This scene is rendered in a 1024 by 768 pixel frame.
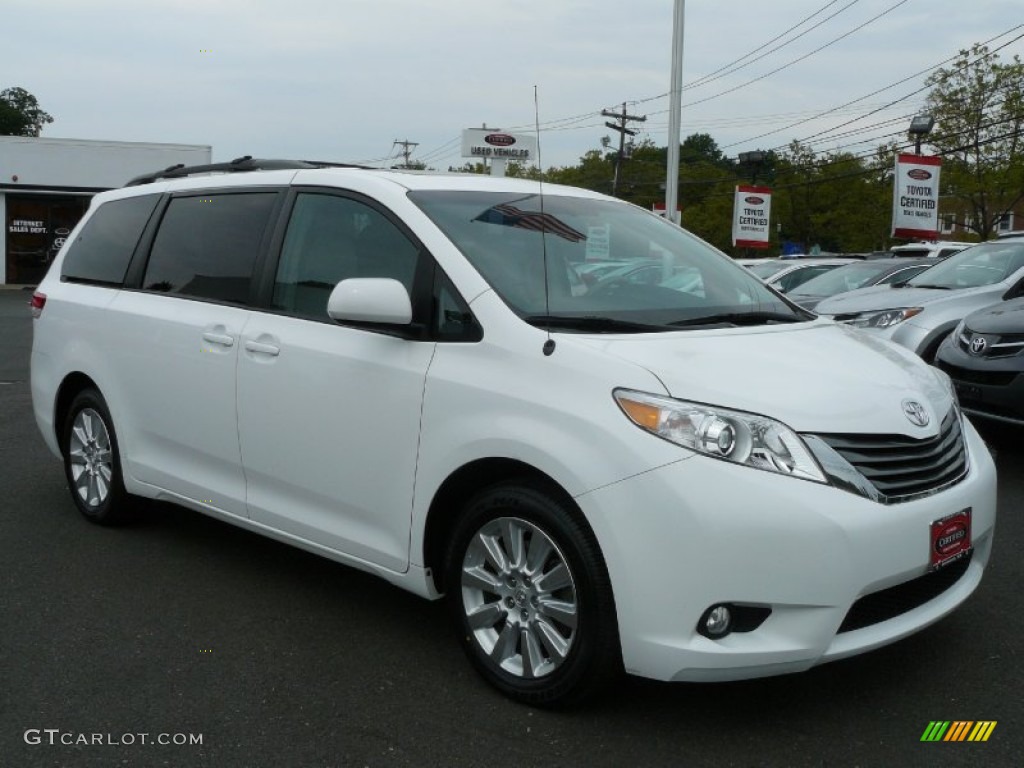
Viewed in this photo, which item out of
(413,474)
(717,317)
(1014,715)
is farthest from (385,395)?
(1014,715)

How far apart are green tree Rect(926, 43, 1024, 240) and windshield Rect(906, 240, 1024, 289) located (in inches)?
1318

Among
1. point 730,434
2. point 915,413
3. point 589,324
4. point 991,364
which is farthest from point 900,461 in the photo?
point 991,364

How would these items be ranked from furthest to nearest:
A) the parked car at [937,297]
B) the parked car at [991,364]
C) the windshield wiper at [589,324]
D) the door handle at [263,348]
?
1. the parked car at [937,297]
2. the parked car at [991,364]
3. the door handle at [263,348]
4. the windshield wiper at [589,324]

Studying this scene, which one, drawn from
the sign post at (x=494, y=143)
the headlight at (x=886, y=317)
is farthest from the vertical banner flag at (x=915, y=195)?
the headlight at (x=886, y=317)

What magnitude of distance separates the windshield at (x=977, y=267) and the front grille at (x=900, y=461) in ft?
20.6

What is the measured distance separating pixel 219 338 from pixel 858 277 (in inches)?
400

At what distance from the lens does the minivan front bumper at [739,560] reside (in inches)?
117

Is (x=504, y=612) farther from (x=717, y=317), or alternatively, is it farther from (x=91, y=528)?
(x=91, y=528)

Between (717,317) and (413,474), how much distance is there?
1.24m

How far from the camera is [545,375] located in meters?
3.36

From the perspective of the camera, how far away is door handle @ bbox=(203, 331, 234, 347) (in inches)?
175

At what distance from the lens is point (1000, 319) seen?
22.9 ft

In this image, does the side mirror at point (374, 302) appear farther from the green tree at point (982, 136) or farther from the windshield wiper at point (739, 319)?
the green tree at point (982, 136)

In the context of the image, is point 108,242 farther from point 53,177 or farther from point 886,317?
point 53,177
